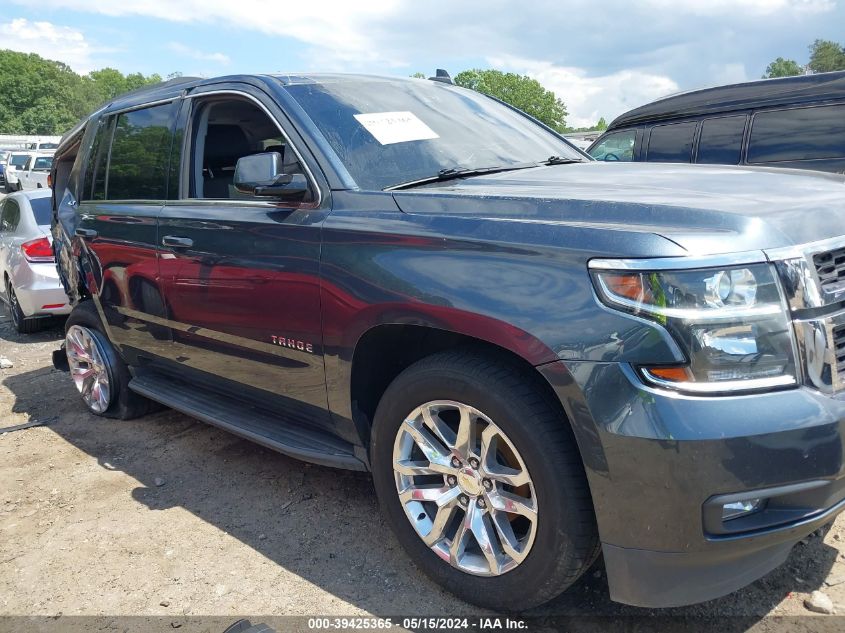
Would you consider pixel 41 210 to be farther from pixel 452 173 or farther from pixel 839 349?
pixel 839 349

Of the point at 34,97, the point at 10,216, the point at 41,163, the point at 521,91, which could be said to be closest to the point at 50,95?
the point at 34,97

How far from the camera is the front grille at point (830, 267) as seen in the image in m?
2.05

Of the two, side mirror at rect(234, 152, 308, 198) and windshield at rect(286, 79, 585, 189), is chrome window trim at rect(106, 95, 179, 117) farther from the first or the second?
side mirror at rect(234, 152, 308, 198)

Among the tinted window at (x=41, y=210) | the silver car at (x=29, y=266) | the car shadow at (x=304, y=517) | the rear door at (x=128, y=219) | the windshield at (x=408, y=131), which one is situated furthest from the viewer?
the tinted window at (x=41, y=210)

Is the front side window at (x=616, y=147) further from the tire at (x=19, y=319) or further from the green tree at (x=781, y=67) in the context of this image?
the green tree at (x=781, y=67)

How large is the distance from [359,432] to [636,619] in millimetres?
1241

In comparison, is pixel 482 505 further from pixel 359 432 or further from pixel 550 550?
pixel 359 432

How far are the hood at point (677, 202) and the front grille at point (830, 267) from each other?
0.19 ft

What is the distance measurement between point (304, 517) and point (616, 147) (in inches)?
238

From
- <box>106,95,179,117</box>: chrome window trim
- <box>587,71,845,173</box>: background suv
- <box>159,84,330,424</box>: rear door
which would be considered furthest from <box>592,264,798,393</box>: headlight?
<box>587,71,845,173</box>: background suv

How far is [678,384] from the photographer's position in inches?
76.2

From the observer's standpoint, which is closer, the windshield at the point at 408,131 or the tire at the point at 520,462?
the tire at the point at 520,462

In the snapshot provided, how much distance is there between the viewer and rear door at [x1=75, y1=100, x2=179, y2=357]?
12.9 ft

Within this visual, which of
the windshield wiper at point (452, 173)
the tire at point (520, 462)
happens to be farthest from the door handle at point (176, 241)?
the tire at point (520, 462)
